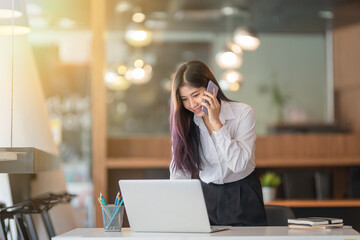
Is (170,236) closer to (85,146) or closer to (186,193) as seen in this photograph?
(186,193)

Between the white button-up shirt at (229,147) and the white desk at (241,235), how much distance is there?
0.35m

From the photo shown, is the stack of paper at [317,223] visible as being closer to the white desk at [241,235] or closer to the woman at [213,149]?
the white desk at [241,235]

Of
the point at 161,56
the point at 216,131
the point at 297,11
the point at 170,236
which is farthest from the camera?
the point at 161,56

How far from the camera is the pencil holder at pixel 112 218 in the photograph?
8.71ft

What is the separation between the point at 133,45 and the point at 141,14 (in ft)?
10.7

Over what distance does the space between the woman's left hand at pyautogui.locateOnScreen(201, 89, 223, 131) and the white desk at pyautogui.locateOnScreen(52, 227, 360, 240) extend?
50cm

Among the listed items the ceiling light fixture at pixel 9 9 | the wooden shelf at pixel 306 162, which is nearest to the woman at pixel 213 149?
the ceiling light fixture at pixel 9 9

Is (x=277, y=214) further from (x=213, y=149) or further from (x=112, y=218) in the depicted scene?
(x=112, y=218)

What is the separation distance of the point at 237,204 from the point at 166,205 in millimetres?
602

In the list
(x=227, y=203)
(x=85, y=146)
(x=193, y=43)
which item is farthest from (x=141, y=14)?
(x=227, y=203)

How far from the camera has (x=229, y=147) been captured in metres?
2.78

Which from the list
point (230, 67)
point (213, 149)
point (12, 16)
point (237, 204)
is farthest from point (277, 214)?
point (230, 67)

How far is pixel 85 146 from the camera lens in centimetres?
945

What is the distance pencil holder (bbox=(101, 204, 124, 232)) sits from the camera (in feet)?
8.71
